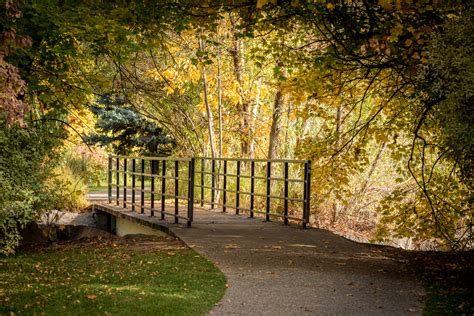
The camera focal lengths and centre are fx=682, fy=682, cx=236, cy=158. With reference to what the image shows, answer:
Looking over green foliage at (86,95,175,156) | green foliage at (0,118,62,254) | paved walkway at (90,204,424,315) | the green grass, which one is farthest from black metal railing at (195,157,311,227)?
the green grass

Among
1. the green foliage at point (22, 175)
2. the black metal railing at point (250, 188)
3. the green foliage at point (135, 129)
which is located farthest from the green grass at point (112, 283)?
the green foliage at point (135, 129)

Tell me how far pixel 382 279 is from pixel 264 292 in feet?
5.38

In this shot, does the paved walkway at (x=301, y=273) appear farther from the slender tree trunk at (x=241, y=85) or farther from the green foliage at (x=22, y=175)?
the slender tree trunk at (x=241, y=85)

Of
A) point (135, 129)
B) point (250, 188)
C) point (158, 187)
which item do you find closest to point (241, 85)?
point (250, 188)

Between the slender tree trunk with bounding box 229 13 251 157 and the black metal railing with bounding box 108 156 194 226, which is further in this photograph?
the slender tree trunk with bounding box 229 13 251 157

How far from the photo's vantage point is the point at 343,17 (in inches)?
419

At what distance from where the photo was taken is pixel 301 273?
815 cm

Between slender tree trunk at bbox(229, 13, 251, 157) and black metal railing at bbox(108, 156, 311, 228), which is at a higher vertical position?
slender tree trunk at bbox(229, 13, 251, 157)

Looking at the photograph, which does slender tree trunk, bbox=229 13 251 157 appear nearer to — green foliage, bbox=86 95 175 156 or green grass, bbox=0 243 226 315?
green foliage, bbox=86 95 175 156

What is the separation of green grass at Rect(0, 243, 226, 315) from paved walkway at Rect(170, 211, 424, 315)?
299 mm

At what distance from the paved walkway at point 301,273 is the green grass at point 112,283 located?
0.98 feet

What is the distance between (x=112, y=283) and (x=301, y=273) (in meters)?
2.23

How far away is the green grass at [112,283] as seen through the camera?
638 centimetres

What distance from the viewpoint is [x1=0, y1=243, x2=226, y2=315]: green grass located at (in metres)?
6.38
